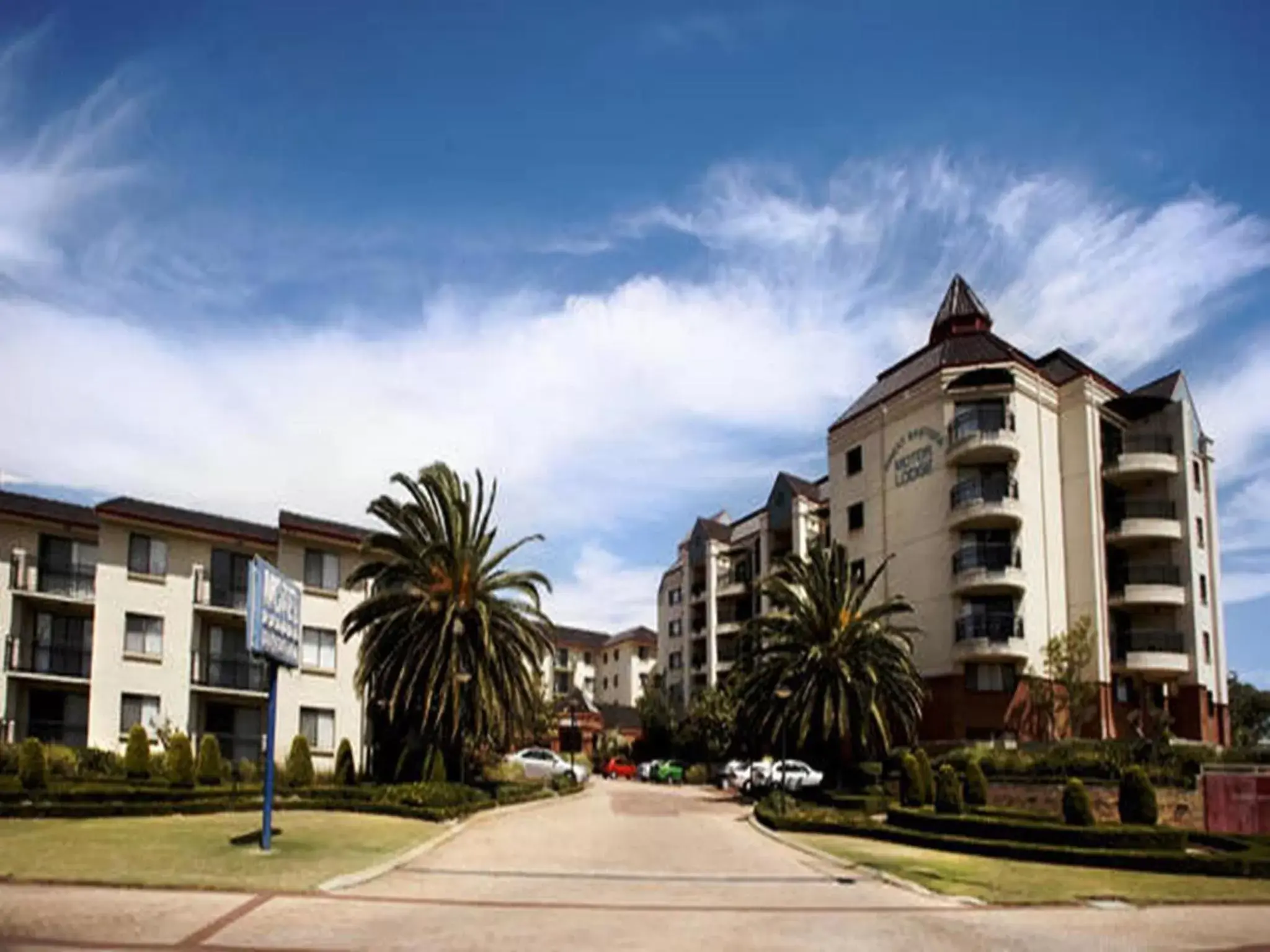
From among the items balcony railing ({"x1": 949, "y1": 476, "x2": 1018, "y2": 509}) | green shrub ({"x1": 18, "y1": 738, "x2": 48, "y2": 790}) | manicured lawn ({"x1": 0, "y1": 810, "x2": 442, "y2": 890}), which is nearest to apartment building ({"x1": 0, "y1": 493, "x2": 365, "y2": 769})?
green shrub ({"x1": 18, "y1": 738, "x2": 48, "y2": 790})

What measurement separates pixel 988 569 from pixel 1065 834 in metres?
24.6

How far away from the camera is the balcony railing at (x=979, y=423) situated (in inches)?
A: 1989

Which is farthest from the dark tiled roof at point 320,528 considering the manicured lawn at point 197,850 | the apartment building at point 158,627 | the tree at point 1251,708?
the tree at point 1251,708

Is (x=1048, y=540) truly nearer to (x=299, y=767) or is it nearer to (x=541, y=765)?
(x=541, y=765)

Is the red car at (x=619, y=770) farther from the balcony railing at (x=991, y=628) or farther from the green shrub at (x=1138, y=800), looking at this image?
the green shrub at (x=1138, y=800)

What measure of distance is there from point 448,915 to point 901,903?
722 cm

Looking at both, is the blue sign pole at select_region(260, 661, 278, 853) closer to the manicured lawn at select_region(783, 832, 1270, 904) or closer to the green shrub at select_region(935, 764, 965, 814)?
the manicured lawn at select_region(783, 832, 1270, 904)

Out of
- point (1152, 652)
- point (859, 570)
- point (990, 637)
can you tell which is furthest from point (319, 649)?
point (1152, 652)

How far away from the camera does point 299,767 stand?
1516 inches

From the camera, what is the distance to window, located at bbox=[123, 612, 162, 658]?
139 ft

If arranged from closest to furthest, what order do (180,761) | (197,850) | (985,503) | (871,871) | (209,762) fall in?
1. (197,850)
2. (871,871)
3. (180,761)
4. (209,762)
5. (985,503)

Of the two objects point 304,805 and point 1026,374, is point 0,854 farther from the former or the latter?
point 1026,374

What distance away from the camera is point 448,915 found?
52.8 feet

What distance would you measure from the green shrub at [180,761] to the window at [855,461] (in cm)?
3440
